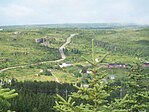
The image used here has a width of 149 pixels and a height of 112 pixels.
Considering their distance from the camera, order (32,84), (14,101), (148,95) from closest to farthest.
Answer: (148,95) < (14,101) < (32,84)

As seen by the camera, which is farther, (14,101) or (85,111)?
(14,101)

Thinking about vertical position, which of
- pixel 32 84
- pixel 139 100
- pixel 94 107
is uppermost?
pixel 94 107

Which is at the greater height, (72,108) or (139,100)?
(72,108)

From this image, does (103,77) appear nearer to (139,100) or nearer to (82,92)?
(82,92)

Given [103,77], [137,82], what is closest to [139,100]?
[137,82]

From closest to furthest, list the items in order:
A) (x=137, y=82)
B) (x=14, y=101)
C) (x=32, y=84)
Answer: (x=137, y=82)
(x=14, y=101)
(x=32, y=84)

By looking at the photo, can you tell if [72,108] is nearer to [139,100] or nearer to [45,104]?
[139,100]

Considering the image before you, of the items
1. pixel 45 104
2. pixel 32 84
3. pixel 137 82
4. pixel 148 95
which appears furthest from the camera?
pixel 32 84

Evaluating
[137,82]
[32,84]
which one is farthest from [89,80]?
[32,84]

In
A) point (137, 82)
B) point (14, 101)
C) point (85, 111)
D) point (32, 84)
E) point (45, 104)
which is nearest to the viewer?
point (85, 111)
